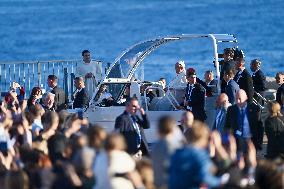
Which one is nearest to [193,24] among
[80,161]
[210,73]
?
[210,73]

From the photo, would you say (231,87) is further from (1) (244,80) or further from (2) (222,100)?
(2) (222,100)

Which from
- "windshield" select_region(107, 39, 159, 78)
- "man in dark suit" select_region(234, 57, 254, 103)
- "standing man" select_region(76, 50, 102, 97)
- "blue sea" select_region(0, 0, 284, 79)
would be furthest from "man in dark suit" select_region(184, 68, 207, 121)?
"blue sea" select_region(0, 0, 284, 79)

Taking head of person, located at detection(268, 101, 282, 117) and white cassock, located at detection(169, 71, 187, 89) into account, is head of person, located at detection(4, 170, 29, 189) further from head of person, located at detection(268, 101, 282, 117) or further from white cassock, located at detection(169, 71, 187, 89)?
white cassock, located at detection(169, 71, 187, 89)

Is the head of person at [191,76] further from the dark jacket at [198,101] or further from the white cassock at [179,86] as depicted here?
the white cassock at [179,86]

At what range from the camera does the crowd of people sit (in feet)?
42.9

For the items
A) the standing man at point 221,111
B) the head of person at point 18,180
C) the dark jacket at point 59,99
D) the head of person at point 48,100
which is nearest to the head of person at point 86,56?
the dark jacket at point 59,99

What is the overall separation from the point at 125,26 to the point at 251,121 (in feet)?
308

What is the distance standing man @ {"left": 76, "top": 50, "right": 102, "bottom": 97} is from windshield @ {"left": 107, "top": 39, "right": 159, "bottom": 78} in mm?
1100

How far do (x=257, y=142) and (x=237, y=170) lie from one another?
5.53 metres

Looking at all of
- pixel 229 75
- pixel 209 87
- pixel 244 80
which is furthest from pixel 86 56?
pixel 229 75

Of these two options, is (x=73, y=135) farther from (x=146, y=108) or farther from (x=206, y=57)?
(x=206, y=57)

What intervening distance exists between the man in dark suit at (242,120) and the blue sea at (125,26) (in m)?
47.3

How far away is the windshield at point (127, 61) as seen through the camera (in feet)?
73.3

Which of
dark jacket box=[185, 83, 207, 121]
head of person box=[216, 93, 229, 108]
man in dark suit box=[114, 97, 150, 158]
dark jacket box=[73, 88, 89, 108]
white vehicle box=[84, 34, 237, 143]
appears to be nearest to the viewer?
man in dark suit box=[114, 97, 150, 158]
